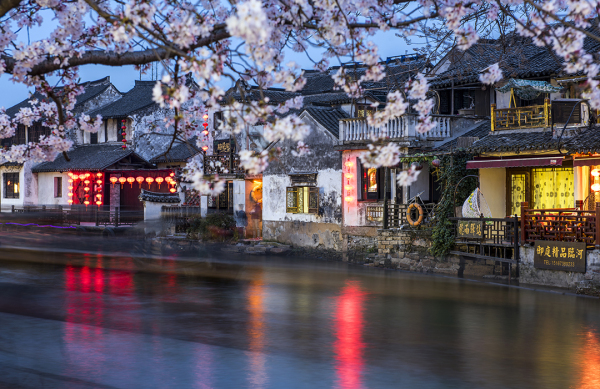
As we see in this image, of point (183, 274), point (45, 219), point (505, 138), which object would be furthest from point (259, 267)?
point (45, 219)

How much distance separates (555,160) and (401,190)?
759cm

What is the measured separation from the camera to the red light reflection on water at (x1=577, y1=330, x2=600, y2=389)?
9117mm

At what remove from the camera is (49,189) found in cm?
5228

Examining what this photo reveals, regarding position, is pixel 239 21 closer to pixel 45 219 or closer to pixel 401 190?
pixel 401 190

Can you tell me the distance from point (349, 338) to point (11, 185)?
48588 millimetres

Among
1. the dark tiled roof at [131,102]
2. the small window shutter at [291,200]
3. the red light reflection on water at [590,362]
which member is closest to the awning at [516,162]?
the red light reflection on water at [590,362]

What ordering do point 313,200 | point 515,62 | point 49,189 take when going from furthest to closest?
point 49,189
point 313,200
point 515,62

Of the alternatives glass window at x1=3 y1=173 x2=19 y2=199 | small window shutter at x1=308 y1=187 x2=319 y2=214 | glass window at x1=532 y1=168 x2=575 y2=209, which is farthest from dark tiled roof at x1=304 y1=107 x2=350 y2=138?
glass window at x1=3 y1=173 x2=19 y2=199

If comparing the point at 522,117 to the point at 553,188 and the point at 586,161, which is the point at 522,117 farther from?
the point at 586,161

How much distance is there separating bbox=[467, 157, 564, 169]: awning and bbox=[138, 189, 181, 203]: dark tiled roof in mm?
21888

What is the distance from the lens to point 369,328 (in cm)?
1315

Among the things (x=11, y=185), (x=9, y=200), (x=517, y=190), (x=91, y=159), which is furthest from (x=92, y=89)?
(x=517, y=190)

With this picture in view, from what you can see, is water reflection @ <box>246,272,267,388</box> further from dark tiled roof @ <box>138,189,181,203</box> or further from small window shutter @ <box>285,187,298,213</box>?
dark tiled roof @ <box>138,189,181,203</box>

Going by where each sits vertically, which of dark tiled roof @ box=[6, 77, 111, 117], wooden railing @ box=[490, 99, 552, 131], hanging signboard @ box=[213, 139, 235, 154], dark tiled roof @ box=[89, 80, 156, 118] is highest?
dark tiled roof @ box=[6, 77, 111, 117]
